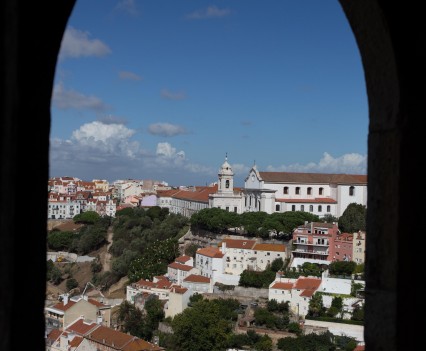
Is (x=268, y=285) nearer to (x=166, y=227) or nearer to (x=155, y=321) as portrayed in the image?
(x=155, y=321)

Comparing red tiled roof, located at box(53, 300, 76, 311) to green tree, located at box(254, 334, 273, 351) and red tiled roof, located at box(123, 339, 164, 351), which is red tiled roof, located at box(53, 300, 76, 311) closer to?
red tiled roof, located at box(123, 339, 164, 351)

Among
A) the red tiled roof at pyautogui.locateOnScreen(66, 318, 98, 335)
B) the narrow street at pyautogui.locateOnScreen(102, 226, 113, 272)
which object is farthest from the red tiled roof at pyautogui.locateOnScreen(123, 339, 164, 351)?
the narrow street at pyautogui.locateOnScreen(102, 226, 113, 272)

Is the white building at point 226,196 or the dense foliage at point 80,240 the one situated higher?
the white building at point 226,196

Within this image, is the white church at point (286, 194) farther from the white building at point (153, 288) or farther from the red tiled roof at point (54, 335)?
the red tiled roof at point (54, 335)

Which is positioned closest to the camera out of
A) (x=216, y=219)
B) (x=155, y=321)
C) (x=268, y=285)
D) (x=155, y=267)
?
(x=155, y=321)

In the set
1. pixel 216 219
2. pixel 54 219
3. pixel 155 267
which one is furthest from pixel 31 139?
pixel 54 219

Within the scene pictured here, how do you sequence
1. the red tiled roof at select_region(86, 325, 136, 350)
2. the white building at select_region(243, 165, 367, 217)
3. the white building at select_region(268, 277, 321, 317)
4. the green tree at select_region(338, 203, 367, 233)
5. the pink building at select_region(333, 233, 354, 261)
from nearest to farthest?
the red tiled roof at select_region(86, 325, 136, 350)
the white building at select_region(268, 277, 321, 317)
the pink building at select_region(333, 233, 354, 261)
the green tree at select_region(338, 203, 367, 233)
the white building at select_region(243, 165, 367, 217)

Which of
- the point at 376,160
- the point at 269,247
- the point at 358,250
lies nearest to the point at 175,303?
the point at 269,247

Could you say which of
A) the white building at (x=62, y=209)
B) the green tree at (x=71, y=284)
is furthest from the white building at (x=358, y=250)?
the white building at (x=62, y=209)
